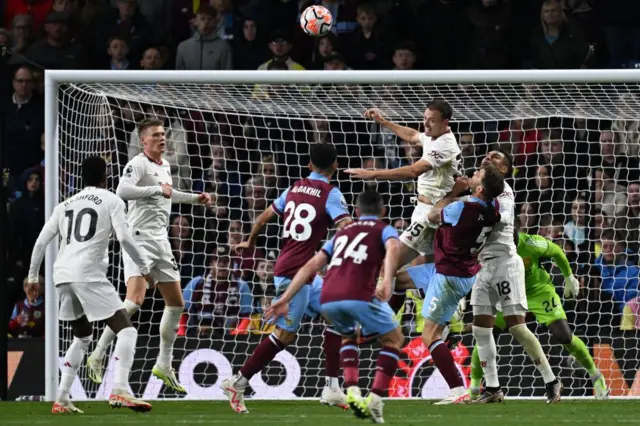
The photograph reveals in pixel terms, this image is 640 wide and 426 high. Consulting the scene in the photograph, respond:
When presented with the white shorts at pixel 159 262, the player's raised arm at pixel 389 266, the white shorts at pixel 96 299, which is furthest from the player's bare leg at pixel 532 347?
the white shorts at pixel 96 299

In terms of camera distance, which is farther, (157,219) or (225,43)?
(225,43)

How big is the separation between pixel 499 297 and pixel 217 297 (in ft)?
11.3

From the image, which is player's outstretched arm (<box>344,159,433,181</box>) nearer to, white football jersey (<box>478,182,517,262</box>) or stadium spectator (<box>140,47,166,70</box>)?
white football jersey (<box>478,182,517,262</box>)

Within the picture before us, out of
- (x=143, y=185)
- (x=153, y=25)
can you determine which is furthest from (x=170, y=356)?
(x=153, y=25)

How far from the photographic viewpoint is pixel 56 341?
1177 cm

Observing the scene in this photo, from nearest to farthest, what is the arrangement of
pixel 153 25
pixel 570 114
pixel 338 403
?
pixel 338 403 < pixel 570 114 < pixel 153 25

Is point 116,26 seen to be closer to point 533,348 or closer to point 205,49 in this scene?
point 205,49

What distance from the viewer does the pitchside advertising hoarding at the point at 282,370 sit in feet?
41.2

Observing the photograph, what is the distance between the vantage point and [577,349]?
1151 cm

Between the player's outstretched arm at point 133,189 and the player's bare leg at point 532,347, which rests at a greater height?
the player's outstretched arm at point 133,189

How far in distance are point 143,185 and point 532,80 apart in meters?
3.51

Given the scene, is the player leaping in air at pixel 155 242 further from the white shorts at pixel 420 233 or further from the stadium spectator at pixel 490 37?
the stadium spectator at pixel 490 37

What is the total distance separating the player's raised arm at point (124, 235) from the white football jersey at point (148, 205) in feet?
4.14

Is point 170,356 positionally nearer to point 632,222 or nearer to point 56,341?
point 56,341
